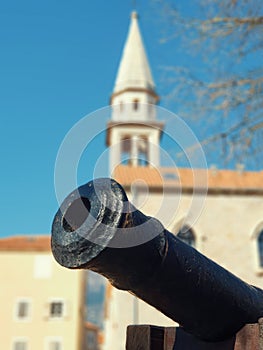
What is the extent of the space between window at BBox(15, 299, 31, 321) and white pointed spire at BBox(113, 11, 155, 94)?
15.0 meters

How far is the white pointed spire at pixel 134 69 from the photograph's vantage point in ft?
119

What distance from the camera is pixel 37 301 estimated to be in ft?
111

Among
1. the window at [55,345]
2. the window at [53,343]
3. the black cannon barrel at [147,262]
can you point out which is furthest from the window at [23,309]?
the black cannon barrel at [147,262]

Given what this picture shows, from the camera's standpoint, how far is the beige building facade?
3344 cm

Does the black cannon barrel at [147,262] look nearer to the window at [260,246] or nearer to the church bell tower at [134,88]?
the window at [260,246]

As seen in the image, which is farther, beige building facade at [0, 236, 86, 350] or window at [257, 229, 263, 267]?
beige building facade at [0, 236, 86, 350]

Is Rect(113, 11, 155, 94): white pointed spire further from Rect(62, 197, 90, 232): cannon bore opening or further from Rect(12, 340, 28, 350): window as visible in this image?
Rect(62, 197, 90, 232): cannon bore opening

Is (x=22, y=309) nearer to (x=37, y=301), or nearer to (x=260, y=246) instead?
(x=37, y=301)

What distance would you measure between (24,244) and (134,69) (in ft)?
46.0

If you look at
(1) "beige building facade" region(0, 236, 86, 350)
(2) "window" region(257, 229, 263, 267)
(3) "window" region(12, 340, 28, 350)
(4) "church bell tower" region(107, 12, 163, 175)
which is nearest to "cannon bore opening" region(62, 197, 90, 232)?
(2) "window" region(257, 229, 263, 267)

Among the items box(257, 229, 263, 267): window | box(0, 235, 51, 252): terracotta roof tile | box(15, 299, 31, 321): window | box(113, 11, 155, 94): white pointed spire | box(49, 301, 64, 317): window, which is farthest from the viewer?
box(113, 11, 155, 94): white pointed spire

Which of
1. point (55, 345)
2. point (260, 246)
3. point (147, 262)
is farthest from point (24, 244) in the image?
point (147, 262)

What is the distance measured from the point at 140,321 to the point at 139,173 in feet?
22.0

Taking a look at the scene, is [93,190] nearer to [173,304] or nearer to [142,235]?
[142,235]
